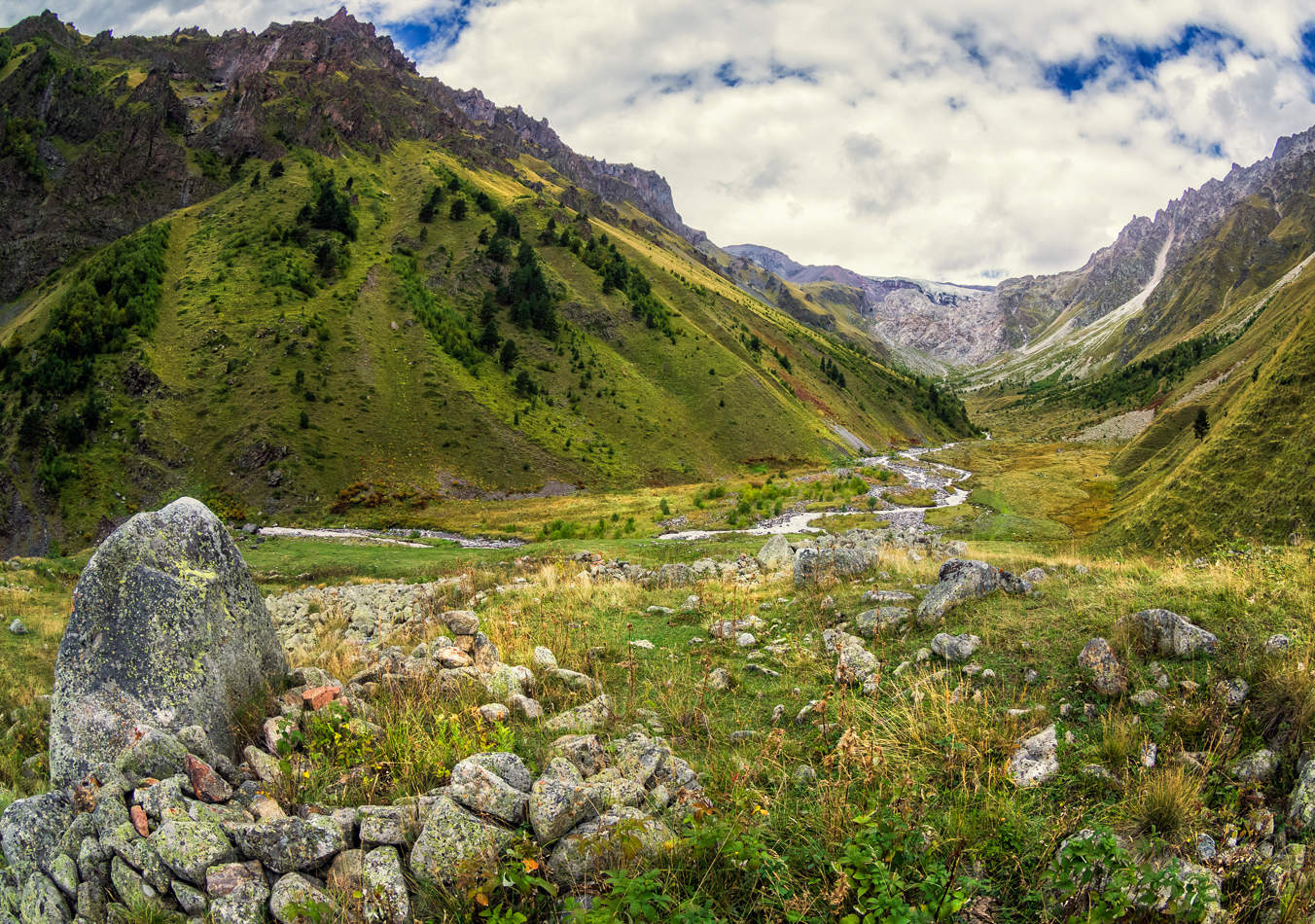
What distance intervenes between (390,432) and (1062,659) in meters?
63.9

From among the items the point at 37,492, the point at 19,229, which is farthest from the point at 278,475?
the point at 19,229

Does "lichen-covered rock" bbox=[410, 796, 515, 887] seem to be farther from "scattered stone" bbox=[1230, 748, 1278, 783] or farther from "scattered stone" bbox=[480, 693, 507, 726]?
"scattered stone" bbox=[1230, 748, 1278, 783]

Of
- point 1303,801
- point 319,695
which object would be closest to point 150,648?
point 319,695

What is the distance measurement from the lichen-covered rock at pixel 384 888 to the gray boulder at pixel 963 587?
8.03 meters

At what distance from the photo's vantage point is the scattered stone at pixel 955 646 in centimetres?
784

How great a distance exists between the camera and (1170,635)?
6.64 m

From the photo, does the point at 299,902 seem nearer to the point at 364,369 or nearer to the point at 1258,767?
the point at 1258,767

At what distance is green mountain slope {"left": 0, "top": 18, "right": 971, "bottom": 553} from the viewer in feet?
173

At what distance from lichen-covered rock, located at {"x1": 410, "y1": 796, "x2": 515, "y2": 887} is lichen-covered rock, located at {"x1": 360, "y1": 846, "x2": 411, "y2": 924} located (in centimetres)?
13

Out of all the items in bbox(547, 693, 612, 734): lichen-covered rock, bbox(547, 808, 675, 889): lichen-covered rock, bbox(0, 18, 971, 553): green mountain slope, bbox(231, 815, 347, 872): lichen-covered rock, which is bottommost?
bbox(547, 693, 612, 734): lichen-covered rock

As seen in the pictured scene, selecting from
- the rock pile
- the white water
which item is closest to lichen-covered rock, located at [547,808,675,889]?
the rock pile

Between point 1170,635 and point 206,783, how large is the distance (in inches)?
399

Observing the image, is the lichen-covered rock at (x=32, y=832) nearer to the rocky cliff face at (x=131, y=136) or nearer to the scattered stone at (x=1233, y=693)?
the scattered stone at (x=1233, y=693)

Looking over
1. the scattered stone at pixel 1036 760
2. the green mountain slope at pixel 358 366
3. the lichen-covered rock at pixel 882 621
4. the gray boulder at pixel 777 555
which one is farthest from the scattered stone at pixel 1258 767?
the green mountain slope at pixel 358 366
